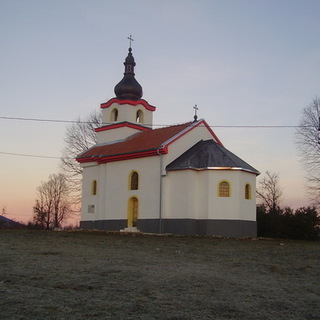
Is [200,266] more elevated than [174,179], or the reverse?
[174,179]

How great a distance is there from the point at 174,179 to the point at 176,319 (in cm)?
1976

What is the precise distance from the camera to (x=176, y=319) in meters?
6.29

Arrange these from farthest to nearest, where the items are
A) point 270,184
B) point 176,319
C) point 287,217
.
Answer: point 270,184 < point 287,217 < point 176,319

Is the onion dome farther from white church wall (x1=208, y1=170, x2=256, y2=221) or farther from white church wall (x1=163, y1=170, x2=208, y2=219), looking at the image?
white church wall (x1=208, y1=170, x2=256, y2=221)

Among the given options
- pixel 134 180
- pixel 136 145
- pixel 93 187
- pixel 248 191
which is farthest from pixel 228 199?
pixel 93 187

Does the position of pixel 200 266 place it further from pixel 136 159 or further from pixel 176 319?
pixel 136 159

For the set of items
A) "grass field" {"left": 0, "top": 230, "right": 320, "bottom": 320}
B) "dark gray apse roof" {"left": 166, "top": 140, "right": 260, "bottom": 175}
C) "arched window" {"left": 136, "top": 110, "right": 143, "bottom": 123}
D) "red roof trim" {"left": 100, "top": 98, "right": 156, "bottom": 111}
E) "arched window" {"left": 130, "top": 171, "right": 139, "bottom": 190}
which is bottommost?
"grass field" {"left": 0, "top": 230, "right": 320, "bottom": 320}

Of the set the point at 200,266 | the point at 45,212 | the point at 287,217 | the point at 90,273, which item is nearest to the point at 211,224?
the point at 287,217

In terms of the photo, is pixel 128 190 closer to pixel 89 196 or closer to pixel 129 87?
pixel 89 196

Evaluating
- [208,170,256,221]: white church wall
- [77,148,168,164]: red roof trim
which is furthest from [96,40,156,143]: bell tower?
[208,170,256,221]: white church wall

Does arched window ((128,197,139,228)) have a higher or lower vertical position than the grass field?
higher

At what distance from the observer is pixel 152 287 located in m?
8.41

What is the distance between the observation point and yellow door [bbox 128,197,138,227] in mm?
27656

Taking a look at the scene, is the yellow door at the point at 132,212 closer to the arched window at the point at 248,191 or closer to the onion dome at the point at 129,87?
the arched window at the point at 248,191
